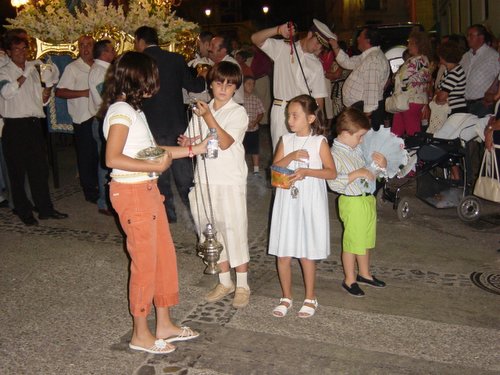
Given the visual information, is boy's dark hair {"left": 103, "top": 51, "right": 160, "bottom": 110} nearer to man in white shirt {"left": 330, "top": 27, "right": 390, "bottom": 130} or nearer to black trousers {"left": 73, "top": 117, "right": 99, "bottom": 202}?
black trousers {"left": 73, "top": 117, "right": 99, "bottom": 202}

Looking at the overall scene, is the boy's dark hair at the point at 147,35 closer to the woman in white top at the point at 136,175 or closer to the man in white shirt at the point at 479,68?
the woman in white top at the point at 136,175

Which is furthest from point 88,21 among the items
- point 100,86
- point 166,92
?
point 166,92

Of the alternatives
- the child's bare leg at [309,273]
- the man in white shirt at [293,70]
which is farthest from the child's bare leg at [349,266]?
the man in white shirt at [293,70]

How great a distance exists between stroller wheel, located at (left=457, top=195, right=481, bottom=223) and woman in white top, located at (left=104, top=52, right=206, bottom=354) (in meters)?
4.20

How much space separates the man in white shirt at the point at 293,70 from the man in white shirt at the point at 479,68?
3.20 metres

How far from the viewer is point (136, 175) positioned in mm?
3758

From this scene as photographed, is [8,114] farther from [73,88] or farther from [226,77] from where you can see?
[226,77]

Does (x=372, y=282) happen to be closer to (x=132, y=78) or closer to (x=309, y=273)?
(x=309, y=273)

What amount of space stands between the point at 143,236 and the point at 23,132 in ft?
13.1

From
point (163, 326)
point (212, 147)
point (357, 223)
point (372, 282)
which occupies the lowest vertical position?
point (372, 282)

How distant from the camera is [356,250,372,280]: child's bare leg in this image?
5.10 m

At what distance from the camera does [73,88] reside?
7941 millimetres

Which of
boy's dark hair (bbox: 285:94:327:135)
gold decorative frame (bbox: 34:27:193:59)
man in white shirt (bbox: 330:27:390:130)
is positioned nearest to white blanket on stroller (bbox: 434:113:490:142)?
man in white shirt (bbox: 330:27:390:130)

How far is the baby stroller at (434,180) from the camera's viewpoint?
23.4ft
